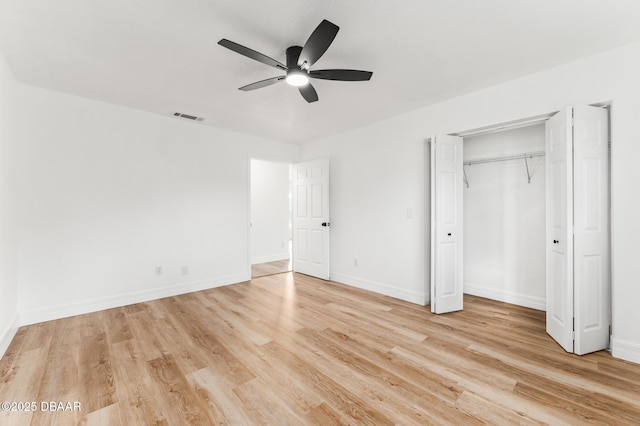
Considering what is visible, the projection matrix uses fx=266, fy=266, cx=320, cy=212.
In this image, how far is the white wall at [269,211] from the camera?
655cm

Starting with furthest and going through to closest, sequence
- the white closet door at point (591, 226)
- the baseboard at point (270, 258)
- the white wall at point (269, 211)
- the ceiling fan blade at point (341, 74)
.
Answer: the white wall at point (269, 211)
the baseboard at point (270, 258)
the white closet door at point (591, 226)
the ceiling fan blade at point (341, 74)

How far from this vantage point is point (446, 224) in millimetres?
3369

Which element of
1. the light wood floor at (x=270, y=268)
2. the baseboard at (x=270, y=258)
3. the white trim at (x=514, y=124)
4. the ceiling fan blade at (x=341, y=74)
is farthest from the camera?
the baseboard at (x=270, y=258)

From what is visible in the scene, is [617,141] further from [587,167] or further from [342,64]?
[342,64]

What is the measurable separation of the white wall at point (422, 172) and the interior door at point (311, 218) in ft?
0.57

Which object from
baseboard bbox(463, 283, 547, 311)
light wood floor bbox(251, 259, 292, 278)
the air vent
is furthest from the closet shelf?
the air vent

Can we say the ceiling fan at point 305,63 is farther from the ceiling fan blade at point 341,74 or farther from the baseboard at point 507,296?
the baseboard at point 507,296

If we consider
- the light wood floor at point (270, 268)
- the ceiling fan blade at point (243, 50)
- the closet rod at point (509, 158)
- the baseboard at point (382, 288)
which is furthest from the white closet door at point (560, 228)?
the light wood floor at point (270, 268)

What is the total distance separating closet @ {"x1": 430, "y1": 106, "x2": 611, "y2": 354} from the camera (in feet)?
7.84

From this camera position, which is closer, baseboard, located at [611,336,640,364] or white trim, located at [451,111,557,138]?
baseboard, located at [611,336,640,364]

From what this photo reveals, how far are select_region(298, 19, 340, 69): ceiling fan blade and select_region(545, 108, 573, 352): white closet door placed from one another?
2255mm

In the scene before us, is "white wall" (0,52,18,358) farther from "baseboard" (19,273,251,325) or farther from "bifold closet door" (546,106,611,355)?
"bifold closet door" (546,106,611,355)

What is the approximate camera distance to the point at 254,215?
658 cm

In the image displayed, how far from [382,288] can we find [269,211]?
373 cm
